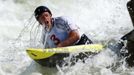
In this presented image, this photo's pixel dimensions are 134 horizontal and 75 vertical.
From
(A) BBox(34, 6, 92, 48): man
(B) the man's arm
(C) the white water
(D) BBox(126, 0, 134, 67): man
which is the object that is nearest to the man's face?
(A) BBox(34, 6, 92, 48): man

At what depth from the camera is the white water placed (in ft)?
19.3

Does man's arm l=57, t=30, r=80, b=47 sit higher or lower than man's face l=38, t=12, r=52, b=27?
lower

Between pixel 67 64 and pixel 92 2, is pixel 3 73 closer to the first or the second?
pixel 67 64

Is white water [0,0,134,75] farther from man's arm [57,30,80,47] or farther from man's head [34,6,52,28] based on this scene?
man's head [34,6,52,28]

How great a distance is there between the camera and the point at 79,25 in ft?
31.7

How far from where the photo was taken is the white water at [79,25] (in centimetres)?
589

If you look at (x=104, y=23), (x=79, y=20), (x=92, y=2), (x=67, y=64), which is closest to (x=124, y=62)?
(x=67, y=64)

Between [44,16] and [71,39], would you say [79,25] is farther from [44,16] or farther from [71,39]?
[44,16]

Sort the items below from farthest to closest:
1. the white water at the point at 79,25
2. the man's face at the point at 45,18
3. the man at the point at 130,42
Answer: the white water at the point at 79,25
the man's face at the point at 45,18
the man at the point at 130,42

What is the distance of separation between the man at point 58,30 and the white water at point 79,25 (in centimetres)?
37

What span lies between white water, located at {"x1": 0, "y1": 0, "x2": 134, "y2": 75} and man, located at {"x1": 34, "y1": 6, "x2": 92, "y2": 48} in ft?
1.20

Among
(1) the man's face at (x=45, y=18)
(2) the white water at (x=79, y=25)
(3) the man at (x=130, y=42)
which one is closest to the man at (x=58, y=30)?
(1) the man's face at (x=45, y=18)

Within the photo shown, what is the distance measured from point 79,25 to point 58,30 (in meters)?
3.76

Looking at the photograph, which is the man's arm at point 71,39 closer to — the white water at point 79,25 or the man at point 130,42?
the white water at point 79,25
